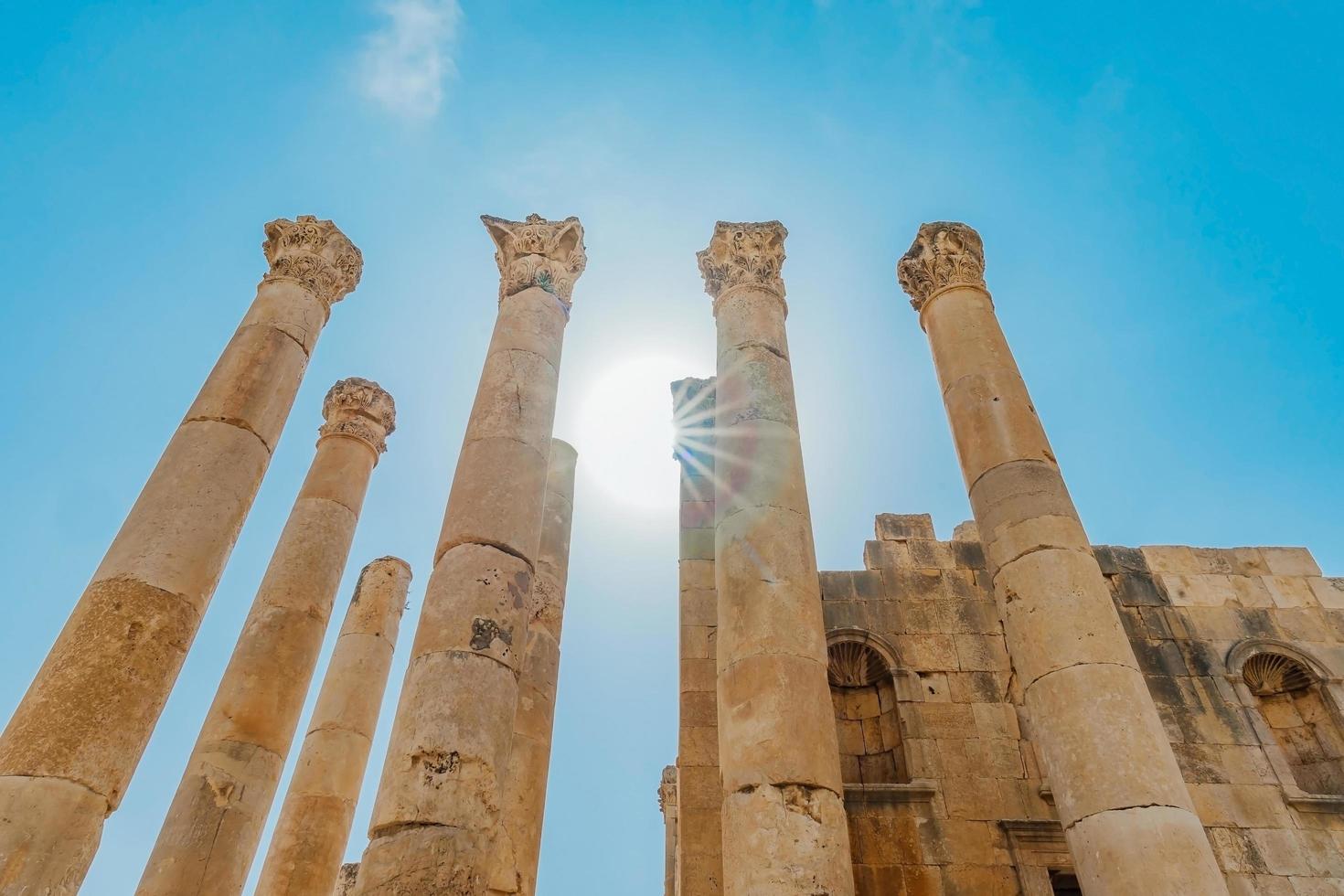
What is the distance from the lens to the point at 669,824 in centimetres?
2194

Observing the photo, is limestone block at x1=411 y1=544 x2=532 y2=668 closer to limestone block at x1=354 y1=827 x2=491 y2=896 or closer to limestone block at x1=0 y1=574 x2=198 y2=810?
limestone block at x1=354 y1=827 x2=491 y2=896

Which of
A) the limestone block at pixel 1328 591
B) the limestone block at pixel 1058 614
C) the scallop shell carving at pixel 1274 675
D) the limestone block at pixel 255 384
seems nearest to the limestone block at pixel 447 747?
the limestone block at pixel 255 384

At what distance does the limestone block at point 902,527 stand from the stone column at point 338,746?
981 centimetres

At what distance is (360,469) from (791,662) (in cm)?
1066

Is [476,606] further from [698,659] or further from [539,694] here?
[698,659]

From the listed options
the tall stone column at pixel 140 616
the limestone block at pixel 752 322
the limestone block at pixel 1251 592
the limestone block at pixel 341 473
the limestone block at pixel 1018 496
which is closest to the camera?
the tall stone column at pixel 140 616

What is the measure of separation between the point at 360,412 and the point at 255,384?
5648mm

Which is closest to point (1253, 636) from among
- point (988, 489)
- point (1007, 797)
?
point (1007, 797)

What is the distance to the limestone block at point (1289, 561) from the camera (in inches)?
595

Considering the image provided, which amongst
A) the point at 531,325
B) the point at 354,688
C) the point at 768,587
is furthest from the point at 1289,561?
the point at 354,688

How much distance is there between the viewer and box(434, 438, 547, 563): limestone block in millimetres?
9750

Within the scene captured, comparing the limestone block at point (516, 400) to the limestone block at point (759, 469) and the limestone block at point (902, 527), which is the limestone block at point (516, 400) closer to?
the limestone block at point (759, 469)

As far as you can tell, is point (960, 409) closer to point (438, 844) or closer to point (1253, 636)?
point (1253, 636)

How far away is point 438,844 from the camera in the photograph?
24.1ft
